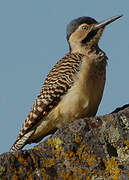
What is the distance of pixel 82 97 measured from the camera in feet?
28.7

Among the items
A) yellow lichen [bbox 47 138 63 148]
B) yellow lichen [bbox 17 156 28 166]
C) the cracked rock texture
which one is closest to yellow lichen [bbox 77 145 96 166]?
the cracked rock texture

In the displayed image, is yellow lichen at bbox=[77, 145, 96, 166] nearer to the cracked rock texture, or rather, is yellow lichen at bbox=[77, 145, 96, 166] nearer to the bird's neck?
the cracked rock texture

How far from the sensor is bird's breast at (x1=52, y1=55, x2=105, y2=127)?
344 inches

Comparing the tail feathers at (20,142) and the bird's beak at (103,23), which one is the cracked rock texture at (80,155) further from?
the bird's beak at (103,23)

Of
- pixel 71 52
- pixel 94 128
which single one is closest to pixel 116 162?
pixel 94 128

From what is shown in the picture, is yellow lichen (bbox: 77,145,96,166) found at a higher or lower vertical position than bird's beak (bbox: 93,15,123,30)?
lower

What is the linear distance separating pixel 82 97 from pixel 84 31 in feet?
6.36

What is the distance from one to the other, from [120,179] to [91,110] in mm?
4221

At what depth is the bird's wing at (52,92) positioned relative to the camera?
9.04 m

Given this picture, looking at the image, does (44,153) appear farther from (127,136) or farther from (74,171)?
(127,136)

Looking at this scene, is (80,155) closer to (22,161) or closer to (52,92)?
(22,161)

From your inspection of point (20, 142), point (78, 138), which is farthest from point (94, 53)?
point (78, 138)

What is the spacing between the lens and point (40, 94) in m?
9.43

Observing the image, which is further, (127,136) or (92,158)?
(127,136)
